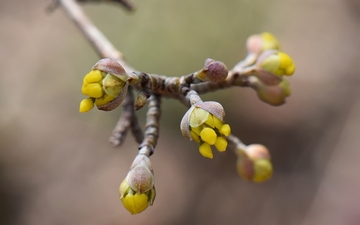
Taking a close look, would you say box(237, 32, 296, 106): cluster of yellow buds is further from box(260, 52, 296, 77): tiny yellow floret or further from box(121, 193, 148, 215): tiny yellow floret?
box(121, 193, 148, 215): tiny yellow floret

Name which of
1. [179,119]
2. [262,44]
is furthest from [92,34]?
[179,119]

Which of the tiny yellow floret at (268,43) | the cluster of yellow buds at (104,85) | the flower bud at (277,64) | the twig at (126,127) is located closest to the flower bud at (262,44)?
the tiny yellow floret at (268,43)

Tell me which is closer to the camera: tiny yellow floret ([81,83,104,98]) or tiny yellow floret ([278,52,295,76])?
tiny yellow floret ([81,83,104,98])

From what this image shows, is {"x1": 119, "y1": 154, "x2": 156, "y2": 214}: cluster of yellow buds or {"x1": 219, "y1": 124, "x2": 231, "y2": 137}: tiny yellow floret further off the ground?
{"x1": 219, "y1": 124, "x2": 231, "y2": 137}: tiny yellow floret

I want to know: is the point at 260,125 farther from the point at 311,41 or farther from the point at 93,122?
the point at 93,122

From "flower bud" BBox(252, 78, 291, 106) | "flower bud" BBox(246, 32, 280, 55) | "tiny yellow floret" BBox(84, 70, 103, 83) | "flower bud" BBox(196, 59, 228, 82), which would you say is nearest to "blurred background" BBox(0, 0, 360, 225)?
"flower bud" BBox(246, 32, 280, 55)

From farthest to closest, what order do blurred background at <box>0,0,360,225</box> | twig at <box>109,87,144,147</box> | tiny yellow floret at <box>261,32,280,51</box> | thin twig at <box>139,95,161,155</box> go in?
blurred background at <box>0,0,360,225</box>, tiny yellow floret at <box>261,32,280,51</box>, twig at <box>109,87,144,147</box>, thin twig at <box>139,95,161,155</box>
